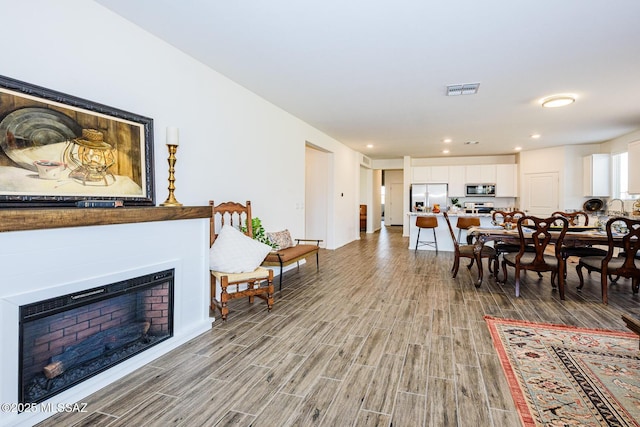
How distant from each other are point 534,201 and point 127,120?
941cm

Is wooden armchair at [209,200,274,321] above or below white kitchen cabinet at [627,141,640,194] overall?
below

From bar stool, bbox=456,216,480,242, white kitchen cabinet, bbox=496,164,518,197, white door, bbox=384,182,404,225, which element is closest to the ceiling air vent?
bar stool, bbox=456,216,480,242

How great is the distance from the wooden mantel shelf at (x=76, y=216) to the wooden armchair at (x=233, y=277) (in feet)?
2.53

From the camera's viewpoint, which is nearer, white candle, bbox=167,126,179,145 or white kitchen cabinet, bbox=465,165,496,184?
white candle, bbox=167,126,179,145

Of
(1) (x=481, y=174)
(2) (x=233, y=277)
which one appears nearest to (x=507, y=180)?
(1) (x=481, y=174)

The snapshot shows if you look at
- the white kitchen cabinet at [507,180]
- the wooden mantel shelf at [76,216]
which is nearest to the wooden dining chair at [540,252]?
the wooden mantel shelf at [76,216]

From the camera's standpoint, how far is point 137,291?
90.4 inches

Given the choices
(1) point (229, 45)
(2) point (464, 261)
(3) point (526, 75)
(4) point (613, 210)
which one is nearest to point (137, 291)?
(1) point (229, 45)

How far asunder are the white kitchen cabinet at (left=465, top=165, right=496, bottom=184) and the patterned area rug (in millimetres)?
6925

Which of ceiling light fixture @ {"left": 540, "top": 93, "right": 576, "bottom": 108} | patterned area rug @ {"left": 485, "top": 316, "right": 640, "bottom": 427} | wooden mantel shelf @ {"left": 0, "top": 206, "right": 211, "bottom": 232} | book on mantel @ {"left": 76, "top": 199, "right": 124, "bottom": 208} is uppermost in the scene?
ceiling light fixture @ {"left": 540, "top": 93, "right": 576, "bottom": 108}

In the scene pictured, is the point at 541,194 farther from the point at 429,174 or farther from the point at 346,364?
the point at 346,364

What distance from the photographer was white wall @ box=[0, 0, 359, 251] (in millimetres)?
2084

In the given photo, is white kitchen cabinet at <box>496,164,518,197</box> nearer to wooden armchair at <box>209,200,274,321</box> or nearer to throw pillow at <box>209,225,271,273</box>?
wooden armchair at <box>209,200,274,321</box>

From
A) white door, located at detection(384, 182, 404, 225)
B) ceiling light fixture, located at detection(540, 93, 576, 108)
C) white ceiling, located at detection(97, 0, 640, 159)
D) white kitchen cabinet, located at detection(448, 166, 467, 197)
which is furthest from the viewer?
white door, located at detection(384, 182, 404, 225)
